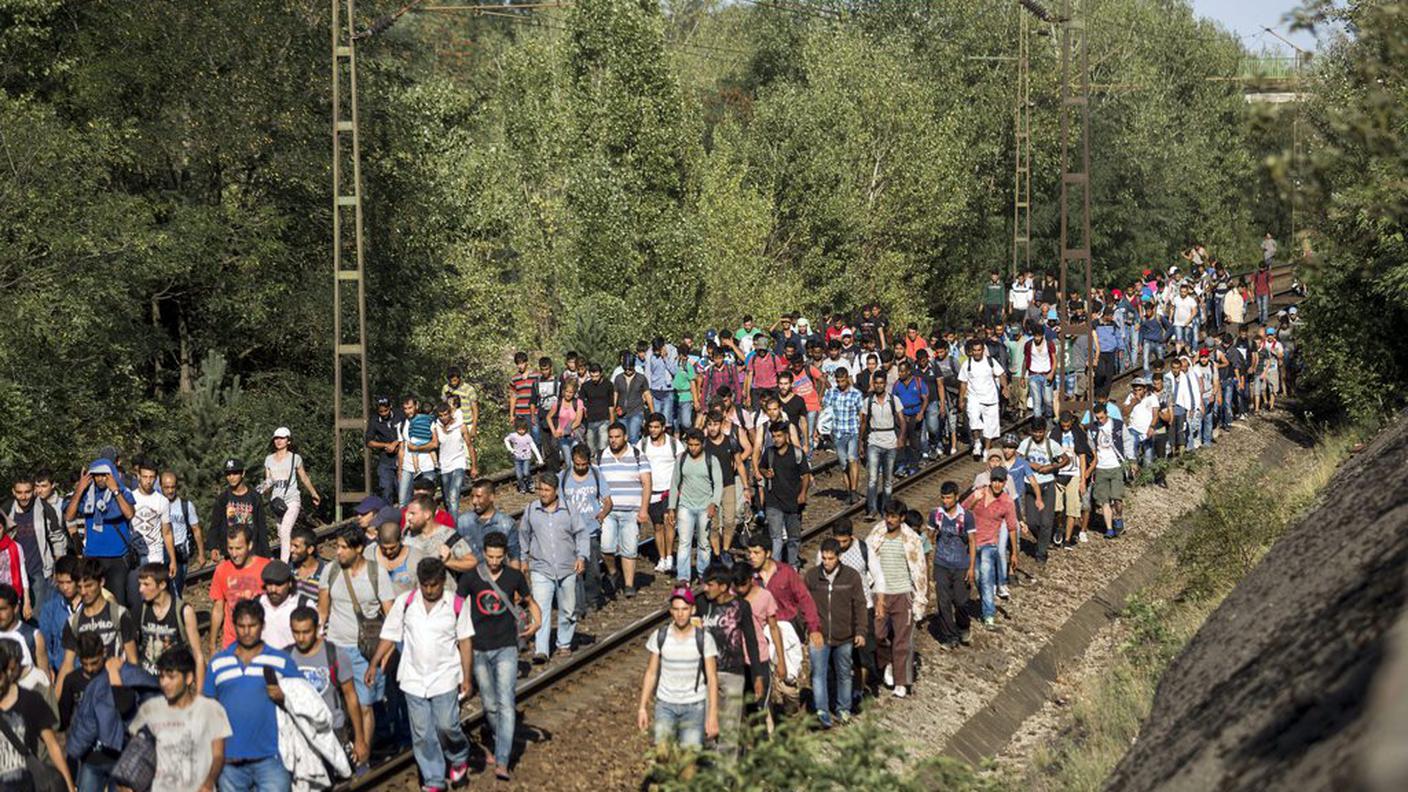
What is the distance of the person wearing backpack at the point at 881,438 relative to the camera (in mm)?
19812

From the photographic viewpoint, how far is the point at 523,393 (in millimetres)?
21875

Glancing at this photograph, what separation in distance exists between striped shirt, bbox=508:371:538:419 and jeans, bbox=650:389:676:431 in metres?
2.38

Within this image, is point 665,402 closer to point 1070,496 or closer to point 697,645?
point 1070,496

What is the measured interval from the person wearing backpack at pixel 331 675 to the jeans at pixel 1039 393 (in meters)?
15.9

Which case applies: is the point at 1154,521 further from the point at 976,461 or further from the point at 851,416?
the point at 851,416

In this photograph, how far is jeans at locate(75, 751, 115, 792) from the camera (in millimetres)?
9789

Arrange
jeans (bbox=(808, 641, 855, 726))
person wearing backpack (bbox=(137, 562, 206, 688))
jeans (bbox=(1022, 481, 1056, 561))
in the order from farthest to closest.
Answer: jeans (bbox=(1022, 481, 1056, 561)), jeans (bbox=(808, 641, 855, 726)), person wearing backpack (bbox=(137, 562, 206, 688))

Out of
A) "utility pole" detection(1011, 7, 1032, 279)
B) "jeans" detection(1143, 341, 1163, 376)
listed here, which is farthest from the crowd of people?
"utility pole" detection(1011, 7, 1032, 279)

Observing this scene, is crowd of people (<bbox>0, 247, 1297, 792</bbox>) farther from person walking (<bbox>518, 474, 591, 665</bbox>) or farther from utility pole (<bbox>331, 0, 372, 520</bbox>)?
utility pole (<bbox>331, 0, 372, 520</bbox>)

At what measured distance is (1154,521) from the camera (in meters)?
23.6

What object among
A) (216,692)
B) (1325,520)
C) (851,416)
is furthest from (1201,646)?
(851,416)

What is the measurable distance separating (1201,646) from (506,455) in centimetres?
2085

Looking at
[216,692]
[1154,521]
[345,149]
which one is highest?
[345,149]

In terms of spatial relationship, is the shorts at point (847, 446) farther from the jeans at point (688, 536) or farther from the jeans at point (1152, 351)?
the jeans at point (1152, 351)
